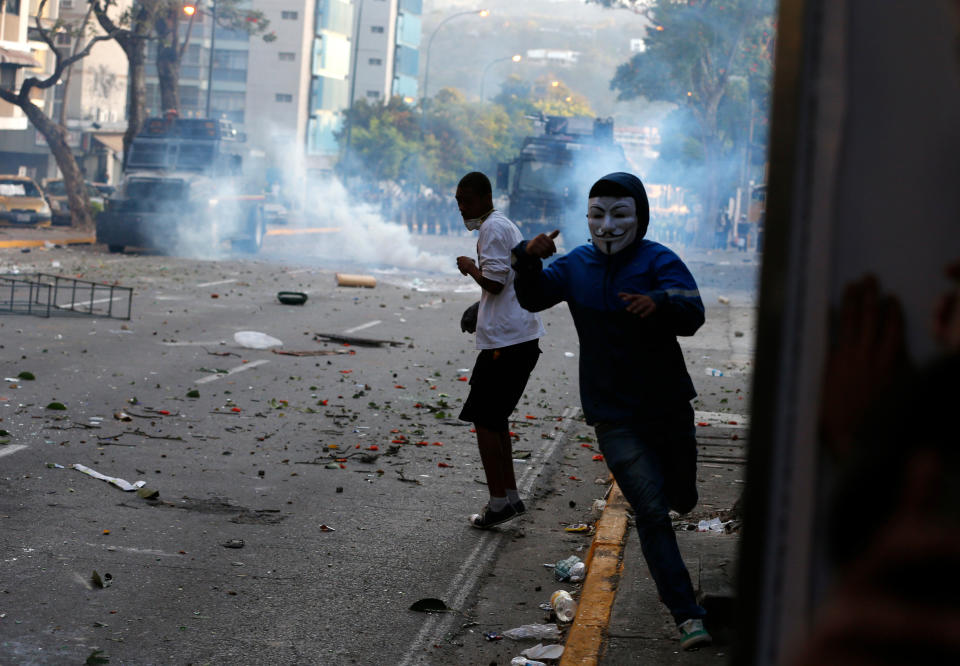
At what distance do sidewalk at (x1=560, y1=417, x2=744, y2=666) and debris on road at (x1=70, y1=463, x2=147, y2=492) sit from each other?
106 inches

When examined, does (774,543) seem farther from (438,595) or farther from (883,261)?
(438,595)

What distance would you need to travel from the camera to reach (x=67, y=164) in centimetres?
3381

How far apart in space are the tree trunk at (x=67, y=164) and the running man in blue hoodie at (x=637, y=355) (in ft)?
99.3

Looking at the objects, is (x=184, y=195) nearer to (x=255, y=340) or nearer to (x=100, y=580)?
(x=255, y=340)

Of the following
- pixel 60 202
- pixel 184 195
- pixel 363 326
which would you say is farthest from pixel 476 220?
pixel 60 202

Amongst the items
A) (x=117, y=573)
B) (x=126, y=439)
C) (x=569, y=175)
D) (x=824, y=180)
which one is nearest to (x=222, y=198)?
(x=569, y=175)

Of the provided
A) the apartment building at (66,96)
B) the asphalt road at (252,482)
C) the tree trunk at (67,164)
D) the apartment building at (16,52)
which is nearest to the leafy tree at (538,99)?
the apartment building at (66,96)

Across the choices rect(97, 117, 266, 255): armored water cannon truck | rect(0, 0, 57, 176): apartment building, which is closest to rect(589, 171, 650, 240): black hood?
rect(97, 117, 266, 255): armored water cannon truck

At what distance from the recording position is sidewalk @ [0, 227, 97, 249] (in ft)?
92.6

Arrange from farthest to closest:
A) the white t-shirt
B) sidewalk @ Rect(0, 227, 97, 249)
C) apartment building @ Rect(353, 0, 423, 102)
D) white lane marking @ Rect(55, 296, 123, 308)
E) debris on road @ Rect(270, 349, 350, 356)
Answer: apartment building @ Rect(353, 0, 423, 102), sidewalk @ Rect(0, 227, 97, 249), white lane marking @ Rect(55, 296, 123, 308), debris on road @ Rect(270, 349, 350, 356), the white t-shirt

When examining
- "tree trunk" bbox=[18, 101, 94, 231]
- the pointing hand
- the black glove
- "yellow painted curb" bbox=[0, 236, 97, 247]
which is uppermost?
"tree trunk" bbox=[18, 101, 94, 231]

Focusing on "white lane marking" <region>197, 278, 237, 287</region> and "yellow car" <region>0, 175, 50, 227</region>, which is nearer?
"white lane marking" <region>197, 278, 237, 287</region>

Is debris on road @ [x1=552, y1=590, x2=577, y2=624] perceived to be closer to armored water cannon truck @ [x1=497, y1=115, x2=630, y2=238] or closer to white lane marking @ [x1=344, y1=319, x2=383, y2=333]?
white lane marking @ [x1=344, y1=319, x2=383, y2=333]

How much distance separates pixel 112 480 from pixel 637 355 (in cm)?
372
